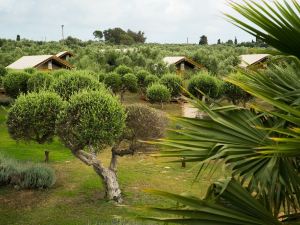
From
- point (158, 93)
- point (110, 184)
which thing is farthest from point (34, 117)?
point (158, 93)

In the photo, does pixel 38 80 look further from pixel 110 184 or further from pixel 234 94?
pixel 110 184

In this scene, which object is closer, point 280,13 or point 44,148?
point 280,13

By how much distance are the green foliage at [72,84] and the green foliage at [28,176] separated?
3.19m

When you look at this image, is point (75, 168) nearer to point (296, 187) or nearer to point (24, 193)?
point (24, 193)

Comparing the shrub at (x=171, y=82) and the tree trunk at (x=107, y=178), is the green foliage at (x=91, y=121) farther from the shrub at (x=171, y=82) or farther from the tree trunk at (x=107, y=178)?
the shrub at (x=171, y=82)

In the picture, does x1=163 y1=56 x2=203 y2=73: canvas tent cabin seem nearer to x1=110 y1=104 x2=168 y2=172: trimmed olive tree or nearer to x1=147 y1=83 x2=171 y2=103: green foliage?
x1=147 y1=83 x2=171 y2=103: green foliage

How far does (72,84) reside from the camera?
1944 centimetres

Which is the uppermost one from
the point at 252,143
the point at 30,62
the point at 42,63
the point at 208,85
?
the point at 30,62

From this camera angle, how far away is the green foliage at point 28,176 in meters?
17.5

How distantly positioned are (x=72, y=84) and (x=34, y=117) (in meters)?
3.19

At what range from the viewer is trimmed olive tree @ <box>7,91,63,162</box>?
16781 mm

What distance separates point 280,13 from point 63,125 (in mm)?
12279

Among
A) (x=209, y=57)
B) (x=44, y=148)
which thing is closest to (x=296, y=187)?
(x=44, y=148)

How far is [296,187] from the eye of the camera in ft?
14.1
